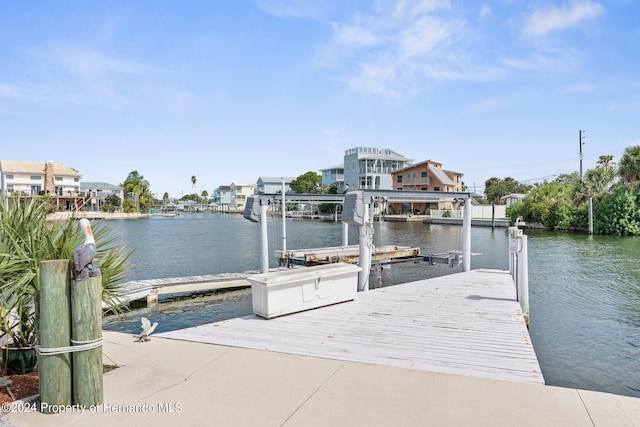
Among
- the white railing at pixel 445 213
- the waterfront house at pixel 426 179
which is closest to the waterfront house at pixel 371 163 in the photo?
the waterfront house at pixel 426 179

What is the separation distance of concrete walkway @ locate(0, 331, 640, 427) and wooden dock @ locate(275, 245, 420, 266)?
10.7 m

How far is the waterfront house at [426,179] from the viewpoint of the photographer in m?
64.4

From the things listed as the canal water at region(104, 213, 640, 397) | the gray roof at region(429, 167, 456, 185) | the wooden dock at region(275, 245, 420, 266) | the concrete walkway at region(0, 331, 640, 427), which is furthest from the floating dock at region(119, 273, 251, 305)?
the gray roof at region(429, 167, 456, 185)

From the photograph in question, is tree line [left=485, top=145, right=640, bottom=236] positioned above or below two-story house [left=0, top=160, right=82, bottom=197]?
below

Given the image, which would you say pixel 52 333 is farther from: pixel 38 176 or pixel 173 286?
pixel 38 176

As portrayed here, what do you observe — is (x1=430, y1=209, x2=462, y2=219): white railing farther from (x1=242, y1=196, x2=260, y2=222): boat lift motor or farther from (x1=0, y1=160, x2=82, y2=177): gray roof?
(x1=0, y1=160, x2=82, y2=177): gray roof

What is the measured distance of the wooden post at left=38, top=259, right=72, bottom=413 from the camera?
376cm

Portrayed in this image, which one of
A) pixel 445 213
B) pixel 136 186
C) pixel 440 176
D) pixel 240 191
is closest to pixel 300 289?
pixel 445 213

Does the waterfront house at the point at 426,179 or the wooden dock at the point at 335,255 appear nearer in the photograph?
the wooden dock at the point at 335,255

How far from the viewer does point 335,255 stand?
1655 centimetres

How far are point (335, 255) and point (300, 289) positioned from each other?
911cm

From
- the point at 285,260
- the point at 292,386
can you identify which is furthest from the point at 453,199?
the point at 292,386

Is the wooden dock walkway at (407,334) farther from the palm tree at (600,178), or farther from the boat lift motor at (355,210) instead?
the palm tree at (600,178)

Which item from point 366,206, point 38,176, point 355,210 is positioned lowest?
point 355,210
